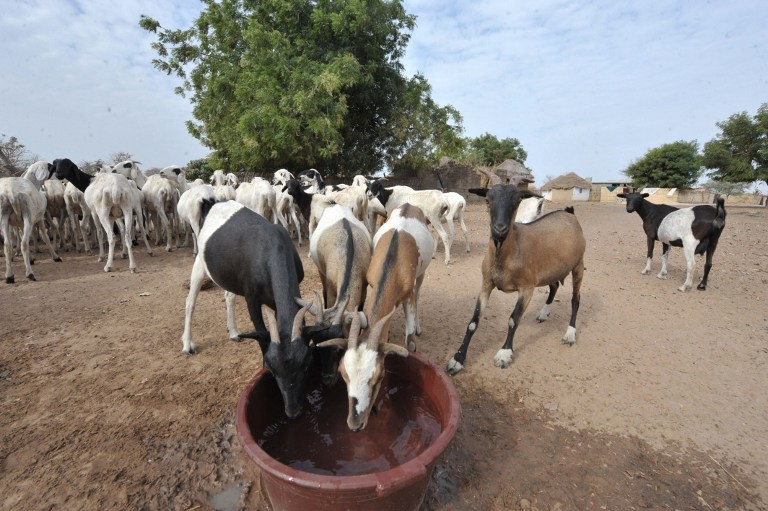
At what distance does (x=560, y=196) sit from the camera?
44219 millimetres

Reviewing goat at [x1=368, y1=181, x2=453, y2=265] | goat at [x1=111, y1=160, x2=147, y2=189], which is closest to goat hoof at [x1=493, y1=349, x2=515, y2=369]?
goat at [x1=368, y1=181, x2=453, y2=265]

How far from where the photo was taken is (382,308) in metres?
3.05

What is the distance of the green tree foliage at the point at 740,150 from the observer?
24219 millimetres

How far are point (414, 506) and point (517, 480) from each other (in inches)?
37.3

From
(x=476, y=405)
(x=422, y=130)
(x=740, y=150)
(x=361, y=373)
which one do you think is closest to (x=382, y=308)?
(x=361, y=373)

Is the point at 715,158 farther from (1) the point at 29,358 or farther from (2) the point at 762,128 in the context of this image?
(1) the point at 29,358

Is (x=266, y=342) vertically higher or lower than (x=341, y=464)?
higher

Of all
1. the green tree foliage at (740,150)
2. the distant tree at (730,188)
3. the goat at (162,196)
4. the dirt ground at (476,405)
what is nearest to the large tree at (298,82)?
the goat at (162,196)

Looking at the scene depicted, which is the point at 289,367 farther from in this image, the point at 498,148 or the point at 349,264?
the point at 498,148

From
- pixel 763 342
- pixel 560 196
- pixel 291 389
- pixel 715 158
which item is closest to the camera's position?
pixel 291 389

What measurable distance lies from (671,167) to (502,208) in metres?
50.0

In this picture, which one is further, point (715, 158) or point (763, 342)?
point (715, 158)

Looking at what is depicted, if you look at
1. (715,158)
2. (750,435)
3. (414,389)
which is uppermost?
(715,158)

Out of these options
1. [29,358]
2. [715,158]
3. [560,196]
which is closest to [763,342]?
[29,358]
